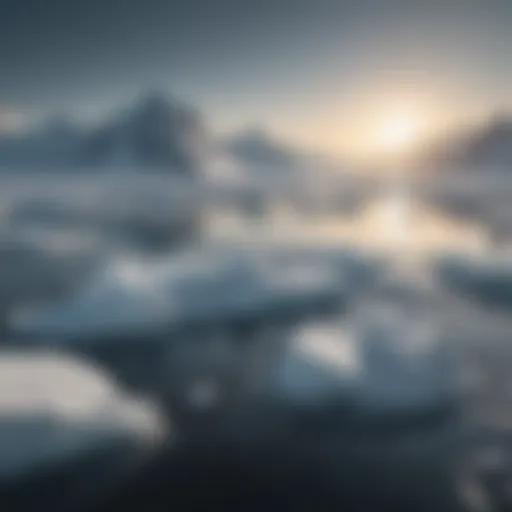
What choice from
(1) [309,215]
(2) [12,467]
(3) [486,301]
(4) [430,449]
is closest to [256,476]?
(4) [430,449]

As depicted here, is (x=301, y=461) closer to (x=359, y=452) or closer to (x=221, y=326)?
(x=359, y=452)

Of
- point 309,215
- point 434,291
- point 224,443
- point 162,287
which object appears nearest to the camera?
point 224,443

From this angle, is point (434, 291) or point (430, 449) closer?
point (430, 449)

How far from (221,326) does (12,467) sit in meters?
17.3

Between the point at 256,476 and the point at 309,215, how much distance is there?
9082 centimetres

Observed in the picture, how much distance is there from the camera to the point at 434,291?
4328 centimetres

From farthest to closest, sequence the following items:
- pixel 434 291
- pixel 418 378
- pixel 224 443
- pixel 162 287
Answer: pixel 434 291 < pixel 162 287 < pixel 418 378 < pixel 224 443

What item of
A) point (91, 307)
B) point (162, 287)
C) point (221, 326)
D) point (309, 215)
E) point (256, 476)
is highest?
point (309, 215)

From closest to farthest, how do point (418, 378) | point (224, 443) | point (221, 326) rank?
point (224, 443)
point (418, 378)
point (221, 326)

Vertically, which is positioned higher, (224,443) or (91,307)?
(91,307)

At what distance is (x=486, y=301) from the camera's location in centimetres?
4016

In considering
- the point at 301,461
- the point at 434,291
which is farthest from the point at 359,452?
the point at 434,291

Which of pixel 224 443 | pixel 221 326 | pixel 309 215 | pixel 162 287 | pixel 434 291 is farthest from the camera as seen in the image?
pixel 309 215

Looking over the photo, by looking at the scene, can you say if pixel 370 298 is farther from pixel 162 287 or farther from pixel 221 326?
pixel 162 287
